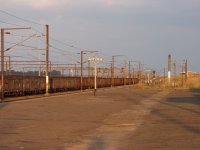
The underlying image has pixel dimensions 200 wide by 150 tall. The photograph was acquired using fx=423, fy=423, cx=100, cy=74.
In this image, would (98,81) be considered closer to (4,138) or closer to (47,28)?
(47,28)

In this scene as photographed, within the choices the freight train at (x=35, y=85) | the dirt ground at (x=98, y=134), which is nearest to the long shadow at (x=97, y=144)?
the dirt ground at (x=98, y=134)

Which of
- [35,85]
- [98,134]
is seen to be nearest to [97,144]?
[98,134]

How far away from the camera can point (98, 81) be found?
79.8 m

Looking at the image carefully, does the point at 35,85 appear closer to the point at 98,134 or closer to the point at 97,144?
the point at 98,134

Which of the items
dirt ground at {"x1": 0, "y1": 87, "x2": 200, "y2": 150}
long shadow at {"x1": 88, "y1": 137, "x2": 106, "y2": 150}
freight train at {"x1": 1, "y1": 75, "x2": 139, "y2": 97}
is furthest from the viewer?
freight train at {"x1": 1, "y1": 75, "x2": 139, "y2": 97}

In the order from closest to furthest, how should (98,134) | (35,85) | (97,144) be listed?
(97,144) → (98,134) → (35,85)

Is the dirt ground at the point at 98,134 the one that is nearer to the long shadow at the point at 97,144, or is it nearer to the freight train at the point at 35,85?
the long shadow at the point at 97,144

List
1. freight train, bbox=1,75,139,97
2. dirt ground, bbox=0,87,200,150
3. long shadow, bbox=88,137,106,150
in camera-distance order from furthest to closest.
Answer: freight train, bbox=1,75,139,97 → dirt ground, bbox=0,87,200,150 → long shadow, bbox=88,137,106,150

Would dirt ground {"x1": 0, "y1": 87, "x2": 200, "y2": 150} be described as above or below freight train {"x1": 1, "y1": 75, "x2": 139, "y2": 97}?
below

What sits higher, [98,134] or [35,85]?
[35,85]

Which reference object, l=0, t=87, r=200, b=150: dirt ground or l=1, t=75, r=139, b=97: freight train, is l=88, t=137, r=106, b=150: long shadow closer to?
l=0, t=87, r=200, b=150: dirt ground

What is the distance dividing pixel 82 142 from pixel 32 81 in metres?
35.1

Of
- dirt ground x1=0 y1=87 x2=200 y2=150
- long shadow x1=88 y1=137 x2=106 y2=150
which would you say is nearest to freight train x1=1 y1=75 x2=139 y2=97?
dirt ground x1=0 y1=87 x2=200 y2=150

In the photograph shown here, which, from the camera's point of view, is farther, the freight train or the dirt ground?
the freight train
